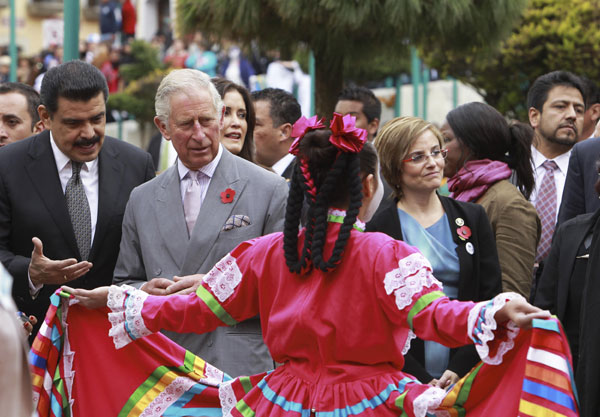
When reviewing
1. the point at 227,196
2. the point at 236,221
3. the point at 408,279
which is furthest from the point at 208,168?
the point at 408,279

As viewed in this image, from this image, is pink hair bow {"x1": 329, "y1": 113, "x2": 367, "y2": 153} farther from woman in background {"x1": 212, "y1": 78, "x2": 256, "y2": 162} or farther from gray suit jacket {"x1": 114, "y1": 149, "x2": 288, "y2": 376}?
woman in background {"x1": 212, "y1": 78, "x2": 256, "y2": 162}

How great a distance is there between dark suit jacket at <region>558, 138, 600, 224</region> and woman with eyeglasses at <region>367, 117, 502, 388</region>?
3.73ft

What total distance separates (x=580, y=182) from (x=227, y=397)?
9.55ft

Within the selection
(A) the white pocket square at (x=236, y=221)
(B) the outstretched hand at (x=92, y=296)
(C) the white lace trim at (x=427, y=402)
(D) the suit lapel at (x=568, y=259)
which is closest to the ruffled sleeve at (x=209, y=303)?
(B) the outstretched hand at (x=92, y=296)

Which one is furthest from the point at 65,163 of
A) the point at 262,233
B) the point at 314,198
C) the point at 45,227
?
the point at 314,198

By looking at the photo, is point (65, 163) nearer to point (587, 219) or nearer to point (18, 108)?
point (18, 108)

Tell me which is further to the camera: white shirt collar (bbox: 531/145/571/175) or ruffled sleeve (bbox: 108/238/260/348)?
white shirt collar (bbox: 531/145/571/175)

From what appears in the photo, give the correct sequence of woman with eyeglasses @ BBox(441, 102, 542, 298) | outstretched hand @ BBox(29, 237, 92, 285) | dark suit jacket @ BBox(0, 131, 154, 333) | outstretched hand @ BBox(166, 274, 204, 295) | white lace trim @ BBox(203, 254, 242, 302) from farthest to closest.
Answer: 1. woman with eyeglasses @ BBox(441, 102, 542, 298)
2. dark suit jacket @ BBox(0, 131, 154, 333)
3. outstretched hand @ BBox(29, 237, 92, 285)
4. outstretched hand @ BBox(166, 274, 204, 295)
5. white lace trim @ BBox(203, 254, 242, 302)

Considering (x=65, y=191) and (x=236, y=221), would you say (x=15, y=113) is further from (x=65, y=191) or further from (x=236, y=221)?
(x=236, y=221)

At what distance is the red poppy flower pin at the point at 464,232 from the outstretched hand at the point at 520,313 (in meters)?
1.64

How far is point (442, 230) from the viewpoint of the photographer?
5.49 m

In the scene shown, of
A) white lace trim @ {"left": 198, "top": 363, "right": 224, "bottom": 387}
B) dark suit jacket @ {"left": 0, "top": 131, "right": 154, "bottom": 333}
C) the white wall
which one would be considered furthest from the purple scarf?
the white wall

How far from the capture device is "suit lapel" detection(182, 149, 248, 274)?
5234 millimetres

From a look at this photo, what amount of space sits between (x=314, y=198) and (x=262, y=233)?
105cm
